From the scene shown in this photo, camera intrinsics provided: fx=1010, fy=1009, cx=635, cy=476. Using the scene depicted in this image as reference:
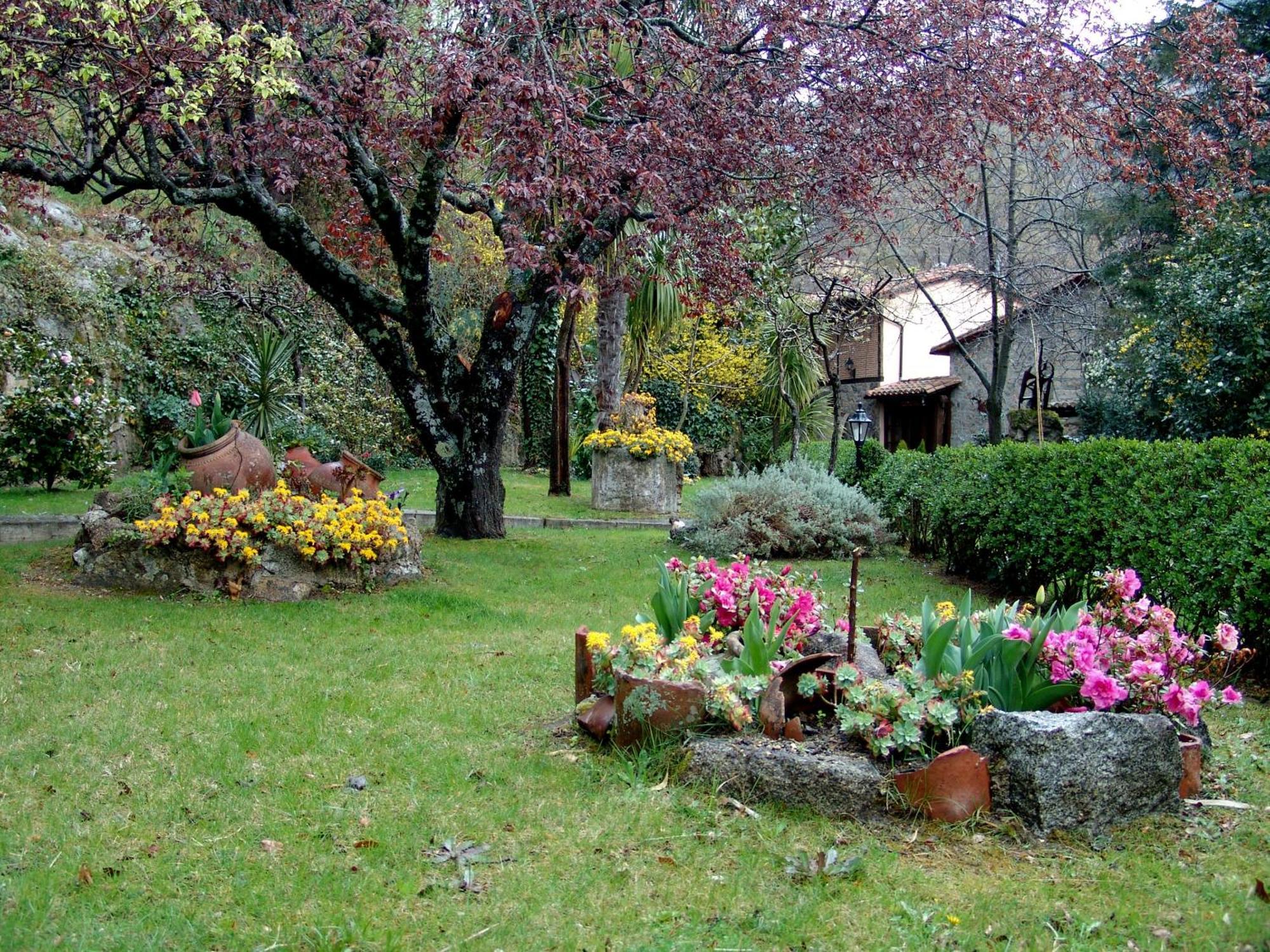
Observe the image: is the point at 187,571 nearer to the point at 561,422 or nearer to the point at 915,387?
the point at 561,422

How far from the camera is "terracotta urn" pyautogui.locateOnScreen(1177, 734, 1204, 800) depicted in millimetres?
3518

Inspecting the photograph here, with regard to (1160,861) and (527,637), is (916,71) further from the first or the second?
(1160,861)

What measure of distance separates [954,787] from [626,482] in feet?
37.6

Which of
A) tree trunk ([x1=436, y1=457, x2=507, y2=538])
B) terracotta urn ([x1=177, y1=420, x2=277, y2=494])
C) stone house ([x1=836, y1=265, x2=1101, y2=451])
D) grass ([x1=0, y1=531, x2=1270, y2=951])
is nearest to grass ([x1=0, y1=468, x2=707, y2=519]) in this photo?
terracotta urn ([x1=177, y1=420, x2=277, y2=494])

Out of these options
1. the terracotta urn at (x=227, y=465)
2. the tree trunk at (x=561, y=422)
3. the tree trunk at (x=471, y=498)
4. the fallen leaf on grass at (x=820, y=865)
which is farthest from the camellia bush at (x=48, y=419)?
the fallen leaf on grass at (x=820, y=865)

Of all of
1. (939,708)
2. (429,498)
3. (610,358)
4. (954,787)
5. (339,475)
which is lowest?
(954,787)

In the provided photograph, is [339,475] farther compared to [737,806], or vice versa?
[339,475]

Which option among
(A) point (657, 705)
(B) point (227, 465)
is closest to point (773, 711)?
(A) point (657, 705)

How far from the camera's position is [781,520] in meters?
10.5

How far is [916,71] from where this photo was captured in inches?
340

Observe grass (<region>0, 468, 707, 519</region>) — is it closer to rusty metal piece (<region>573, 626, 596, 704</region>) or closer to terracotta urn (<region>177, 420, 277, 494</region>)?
terracotta urn (<region>177, 420, 277, 494</region>)

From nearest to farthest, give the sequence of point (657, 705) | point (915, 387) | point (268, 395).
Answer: point (657, 705) → point (268, 395) → point (915, 387)

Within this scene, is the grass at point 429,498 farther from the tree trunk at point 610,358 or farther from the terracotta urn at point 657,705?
the terracotta urn at point 657,705

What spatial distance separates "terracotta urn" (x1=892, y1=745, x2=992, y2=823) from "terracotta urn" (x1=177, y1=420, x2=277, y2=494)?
6.10 metres
